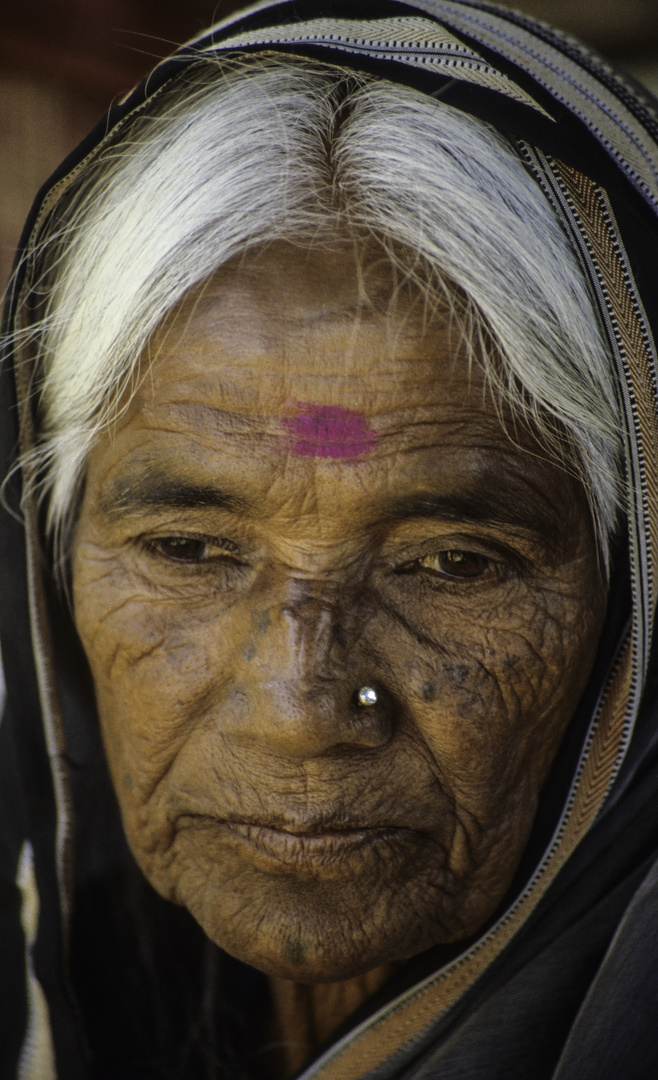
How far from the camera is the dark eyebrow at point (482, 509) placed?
49.4 inches

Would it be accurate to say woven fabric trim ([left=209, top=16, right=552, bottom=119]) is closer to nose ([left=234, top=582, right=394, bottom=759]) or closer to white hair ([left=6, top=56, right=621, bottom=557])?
white hair ([left=6, top=56, right=621, bottom=557])

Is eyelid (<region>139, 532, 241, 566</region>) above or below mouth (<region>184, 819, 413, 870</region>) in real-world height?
above

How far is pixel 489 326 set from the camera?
4.23ft

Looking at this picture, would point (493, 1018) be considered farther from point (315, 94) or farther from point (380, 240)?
point (315, 94)

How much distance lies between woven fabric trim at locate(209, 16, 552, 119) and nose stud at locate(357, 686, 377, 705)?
0.91 m

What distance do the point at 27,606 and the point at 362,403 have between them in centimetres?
77

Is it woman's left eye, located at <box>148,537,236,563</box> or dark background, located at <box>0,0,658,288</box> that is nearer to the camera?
woman's left eye, located at <box>148,537,236,563</box>

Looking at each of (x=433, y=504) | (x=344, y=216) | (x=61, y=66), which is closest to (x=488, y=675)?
(x=433, y=504)

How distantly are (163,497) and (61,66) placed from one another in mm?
1347

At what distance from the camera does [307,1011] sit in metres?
1.71

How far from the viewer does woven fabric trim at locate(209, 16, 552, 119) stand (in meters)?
1.20

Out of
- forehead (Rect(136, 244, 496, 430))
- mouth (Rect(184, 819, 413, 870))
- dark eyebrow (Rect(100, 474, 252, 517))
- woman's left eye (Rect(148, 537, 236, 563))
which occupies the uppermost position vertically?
forehead (Rect(136, 244, 496, 430))

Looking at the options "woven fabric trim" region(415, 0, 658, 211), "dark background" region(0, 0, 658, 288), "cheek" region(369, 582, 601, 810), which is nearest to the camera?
"woven fabric trim" region(415, 0, 658, 211)

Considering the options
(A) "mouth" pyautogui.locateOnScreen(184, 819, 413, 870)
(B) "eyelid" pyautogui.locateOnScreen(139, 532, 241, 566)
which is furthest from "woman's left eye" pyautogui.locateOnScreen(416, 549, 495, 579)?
(A) "mouth" pyautogui.locateOnScreen(184, 819, 413, 870)
